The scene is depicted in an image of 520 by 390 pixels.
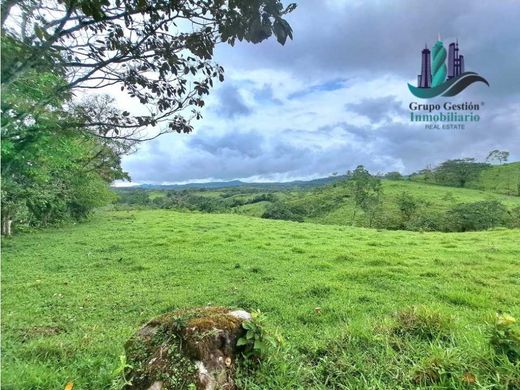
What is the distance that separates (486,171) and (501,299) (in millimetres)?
84111

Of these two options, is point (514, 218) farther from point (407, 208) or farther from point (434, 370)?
point (434, 370)

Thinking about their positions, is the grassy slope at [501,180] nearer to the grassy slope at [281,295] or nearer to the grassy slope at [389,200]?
the grassy slope at [389,200]

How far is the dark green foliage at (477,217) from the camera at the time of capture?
39.7 meters

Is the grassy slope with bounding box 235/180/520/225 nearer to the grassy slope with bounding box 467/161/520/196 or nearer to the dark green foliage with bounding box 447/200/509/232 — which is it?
the dark green foliage with bounding box 447/200/509/232

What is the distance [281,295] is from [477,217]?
40119 millimetres

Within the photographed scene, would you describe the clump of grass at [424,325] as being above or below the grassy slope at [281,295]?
above

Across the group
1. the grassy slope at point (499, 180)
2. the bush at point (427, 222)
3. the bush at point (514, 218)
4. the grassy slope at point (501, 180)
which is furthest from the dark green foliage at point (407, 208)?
the grassy slope at point (501, 180)

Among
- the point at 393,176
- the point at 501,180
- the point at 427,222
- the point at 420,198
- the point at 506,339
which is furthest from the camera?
the point at 393,176

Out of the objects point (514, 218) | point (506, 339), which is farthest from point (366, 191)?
point (506, 339)

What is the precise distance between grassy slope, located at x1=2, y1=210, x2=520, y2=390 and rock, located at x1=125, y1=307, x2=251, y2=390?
358 mm

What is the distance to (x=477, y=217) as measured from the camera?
4038cm

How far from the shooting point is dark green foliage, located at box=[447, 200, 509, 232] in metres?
39.7

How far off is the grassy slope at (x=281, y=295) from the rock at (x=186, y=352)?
14.1 inches

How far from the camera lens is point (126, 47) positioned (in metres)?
2.68
